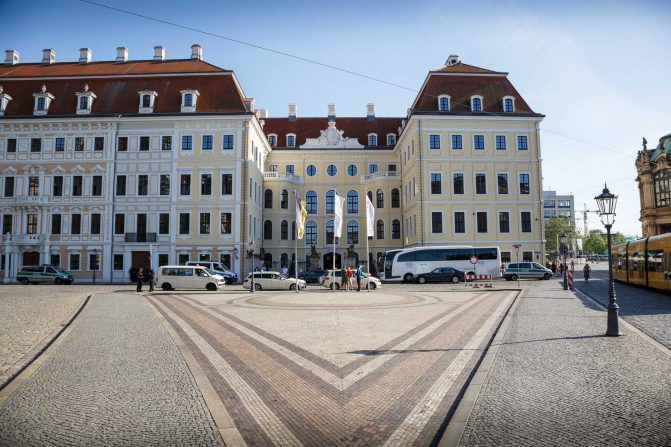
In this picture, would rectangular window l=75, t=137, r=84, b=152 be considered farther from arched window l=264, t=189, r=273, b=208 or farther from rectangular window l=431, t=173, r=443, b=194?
rectangular window l=431, t=173, r=443, b=194

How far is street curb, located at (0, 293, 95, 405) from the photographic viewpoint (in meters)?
7.58

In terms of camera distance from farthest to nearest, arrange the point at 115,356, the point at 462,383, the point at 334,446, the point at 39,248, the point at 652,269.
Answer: the point at 39,248, the point at 652,269, the point at 115,356, the point at 462,383, the point at 334,446

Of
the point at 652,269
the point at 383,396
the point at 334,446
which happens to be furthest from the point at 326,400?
the point at 652,269

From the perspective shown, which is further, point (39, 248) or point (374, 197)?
point (374, 197)

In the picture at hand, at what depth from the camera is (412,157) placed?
49375 mm

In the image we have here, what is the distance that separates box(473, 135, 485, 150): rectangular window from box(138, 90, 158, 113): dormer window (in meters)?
32.6

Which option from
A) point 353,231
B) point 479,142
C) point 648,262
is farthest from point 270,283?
point 479,142

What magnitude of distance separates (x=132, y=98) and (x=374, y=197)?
97.1 feet

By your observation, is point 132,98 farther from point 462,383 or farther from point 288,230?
Answer: point 462,383

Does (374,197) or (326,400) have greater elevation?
(374,197)

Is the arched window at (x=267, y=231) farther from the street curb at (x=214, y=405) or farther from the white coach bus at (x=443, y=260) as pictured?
the street curb at (x=214, y=405)

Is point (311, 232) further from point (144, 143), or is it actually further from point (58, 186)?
point (58, 186)

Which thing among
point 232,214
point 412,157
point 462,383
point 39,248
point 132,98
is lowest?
point 462,383

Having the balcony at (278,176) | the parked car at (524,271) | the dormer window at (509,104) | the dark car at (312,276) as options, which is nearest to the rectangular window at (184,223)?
the dark car at (312,276)
